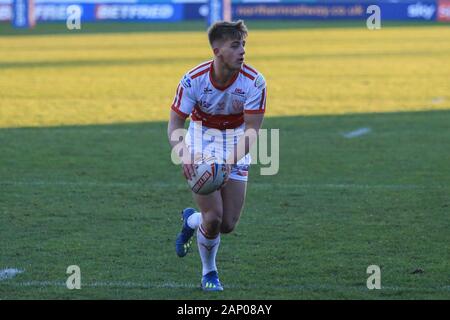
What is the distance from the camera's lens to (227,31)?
721 cm

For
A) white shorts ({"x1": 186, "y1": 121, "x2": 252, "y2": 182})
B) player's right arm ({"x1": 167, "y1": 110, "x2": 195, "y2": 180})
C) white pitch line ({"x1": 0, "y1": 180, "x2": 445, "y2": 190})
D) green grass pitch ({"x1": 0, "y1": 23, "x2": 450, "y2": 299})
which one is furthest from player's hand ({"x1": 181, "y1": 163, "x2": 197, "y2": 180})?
white pitch line ({"x1": 0, "y1": 180, "x2": 445, "y2": 190})

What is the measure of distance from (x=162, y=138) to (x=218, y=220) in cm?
830

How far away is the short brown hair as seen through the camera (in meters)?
7.20

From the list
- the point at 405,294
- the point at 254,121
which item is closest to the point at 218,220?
the point at 254,121

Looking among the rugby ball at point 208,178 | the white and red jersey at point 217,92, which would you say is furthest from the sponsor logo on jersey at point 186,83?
the rugby ball at point 208,178

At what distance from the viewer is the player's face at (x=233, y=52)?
7.18 metres

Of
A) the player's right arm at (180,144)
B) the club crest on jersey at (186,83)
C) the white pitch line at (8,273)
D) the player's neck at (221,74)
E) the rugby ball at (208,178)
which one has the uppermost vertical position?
the player's neck at (221,74)

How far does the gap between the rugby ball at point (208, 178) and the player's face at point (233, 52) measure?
74 centimetres

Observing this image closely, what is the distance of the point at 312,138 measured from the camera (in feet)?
50.9

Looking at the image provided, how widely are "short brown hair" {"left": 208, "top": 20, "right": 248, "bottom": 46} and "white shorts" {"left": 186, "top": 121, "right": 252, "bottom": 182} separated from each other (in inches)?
32.2

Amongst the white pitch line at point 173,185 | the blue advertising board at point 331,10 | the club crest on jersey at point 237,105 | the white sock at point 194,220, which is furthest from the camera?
the blue advertising board at point 331,10

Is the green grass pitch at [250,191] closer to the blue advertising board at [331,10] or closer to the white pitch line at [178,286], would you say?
the white pitch line at [178,286]

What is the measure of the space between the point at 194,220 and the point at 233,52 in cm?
150

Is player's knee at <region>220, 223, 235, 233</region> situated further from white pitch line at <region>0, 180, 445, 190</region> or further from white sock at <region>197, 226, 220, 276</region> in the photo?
white pitch line at <region>0, 180, 445, 190</region>
